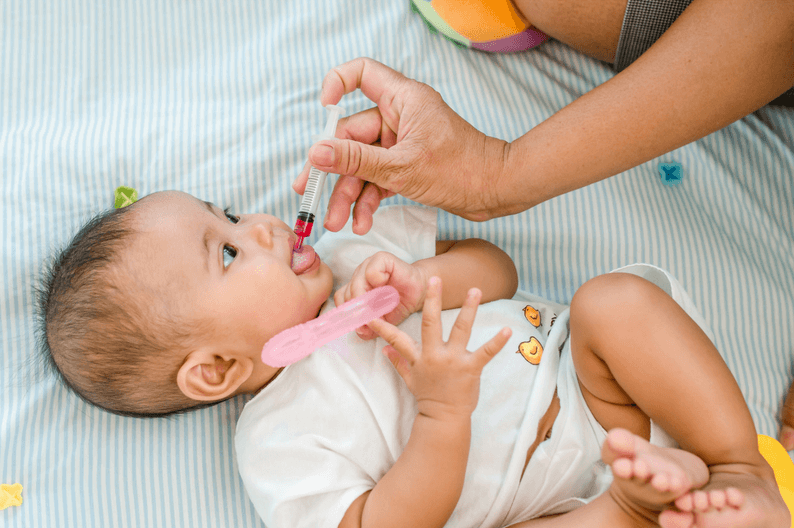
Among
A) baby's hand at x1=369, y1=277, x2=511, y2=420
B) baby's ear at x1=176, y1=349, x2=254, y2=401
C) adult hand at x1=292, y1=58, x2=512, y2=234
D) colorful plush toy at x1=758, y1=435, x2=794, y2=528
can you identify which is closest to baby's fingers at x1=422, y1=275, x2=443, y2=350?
baby's hand at x1=369, y1=277, x2=511, y2=420

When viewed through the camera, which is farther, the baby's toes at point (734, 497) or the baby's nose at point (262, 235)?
the baby's nose at point (262, 235)

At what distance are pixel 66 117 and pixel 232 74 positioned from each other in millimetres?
385

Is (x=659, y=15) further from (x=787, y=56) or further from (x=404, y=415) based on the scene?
(x=404, y=415)

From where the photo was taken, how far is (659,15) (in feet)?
3.56

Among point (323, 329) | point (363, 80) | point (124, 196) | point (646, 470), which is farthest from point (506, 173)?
point (124, 196)

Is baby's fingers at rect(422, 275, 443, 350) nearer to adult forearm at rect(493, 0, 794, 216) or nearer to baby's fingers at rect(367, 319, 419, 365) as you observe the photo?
baby's fingers at rect(367, 319, 419, 365)

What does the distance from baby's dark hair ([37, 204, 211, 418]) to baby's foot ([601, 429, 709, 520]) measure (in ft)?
2.05

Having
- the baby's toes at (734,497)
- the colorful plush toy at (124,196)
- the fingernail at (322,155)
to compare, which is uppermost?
Result: the fingernail at (322,155)

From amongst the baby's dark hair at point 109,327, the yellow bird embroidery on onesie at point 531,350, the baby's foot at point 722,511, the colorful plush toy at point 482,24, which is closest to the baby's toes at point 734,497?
the baby's foot at point 722,511

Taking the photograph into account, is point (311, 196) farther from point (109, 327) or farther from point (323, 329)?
point (109, 327)

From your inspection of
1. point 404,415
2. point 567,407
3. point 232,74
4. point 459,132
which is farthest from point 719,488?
point 232,74

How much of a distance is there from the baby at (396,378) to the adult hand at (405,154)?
0.12 meters

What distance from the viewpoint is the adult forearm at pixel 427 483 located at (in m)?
0.86

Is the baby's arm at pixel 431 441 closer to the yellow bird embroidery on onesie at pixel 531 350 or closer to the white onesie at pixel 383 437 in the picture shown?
the white onesie at pixel 383 437
